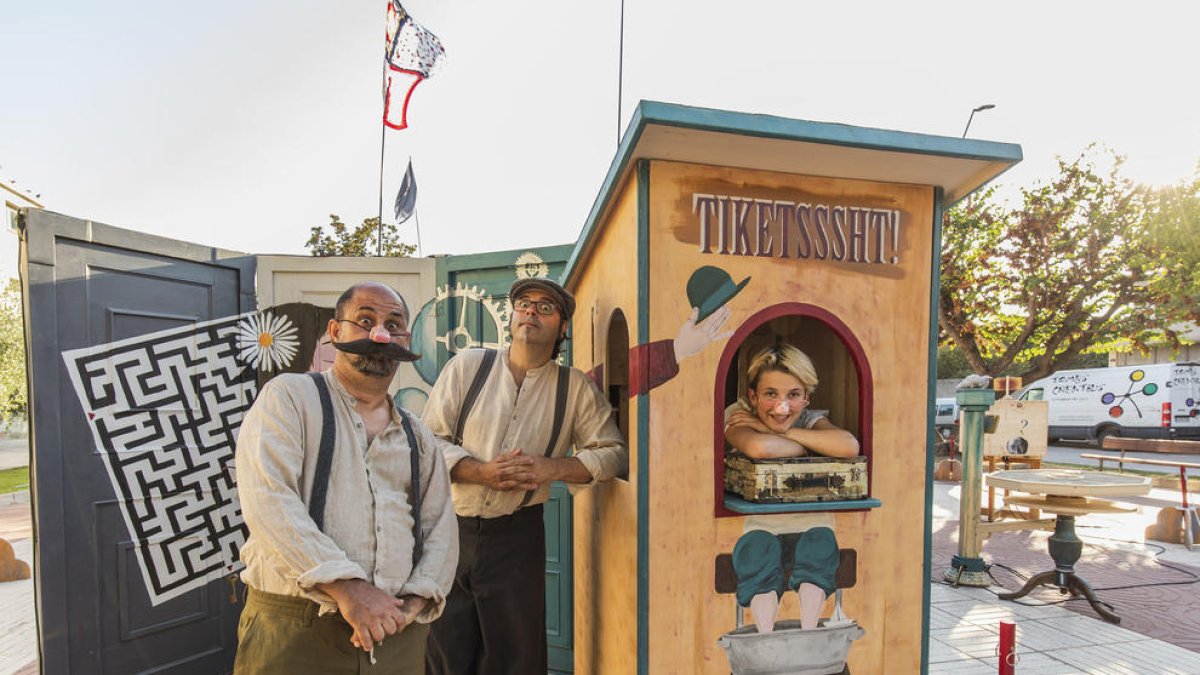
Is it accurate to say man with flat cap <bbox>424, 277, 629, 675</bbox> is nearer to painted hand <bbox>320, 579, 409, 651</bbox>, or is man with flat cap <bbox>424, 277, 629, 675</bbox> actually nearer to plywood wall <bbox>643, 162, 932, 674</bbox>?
plywood wall <bbox>643, 162, 932, 674</bbox>

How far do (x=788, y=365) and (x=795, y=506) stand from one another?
58 cm

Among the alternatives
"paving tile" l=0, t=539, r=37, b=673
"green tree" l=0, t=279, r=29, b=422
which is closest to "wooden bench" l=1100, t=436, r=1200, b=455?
"paving tile" l=0, t=539, r=37, b=673

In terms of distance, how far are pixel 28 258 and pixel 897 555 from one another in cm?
466

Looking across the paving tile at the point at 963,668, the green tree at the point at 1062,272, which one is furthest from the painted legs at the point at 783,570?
the green tree at the point at 1062,272

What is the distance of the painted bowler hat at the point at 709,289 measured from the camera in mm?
2514

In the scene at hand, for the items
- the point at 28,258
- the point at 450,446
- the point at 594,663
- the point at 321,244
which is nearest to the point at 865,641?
the point at 594,663

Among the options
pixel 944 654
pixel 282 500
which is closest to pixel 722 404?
pixel 282 500

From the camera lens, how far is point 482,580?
300 cm

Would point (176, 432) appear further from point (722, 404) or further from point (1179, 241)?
point (1179, 241)

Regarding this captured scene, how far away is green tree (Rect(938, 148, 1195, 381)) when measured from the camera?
576 inches

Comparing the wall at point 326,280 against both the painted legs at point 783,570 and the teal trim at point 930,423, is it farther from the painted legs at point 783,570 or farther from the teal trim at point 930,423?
the teal trim at point 930,423

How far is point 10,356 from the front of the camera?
70.8 ft

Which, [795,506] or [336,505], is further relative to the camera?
[795,506]

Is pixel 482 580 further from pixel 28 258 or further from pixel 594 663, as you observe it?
pixel 28 258
